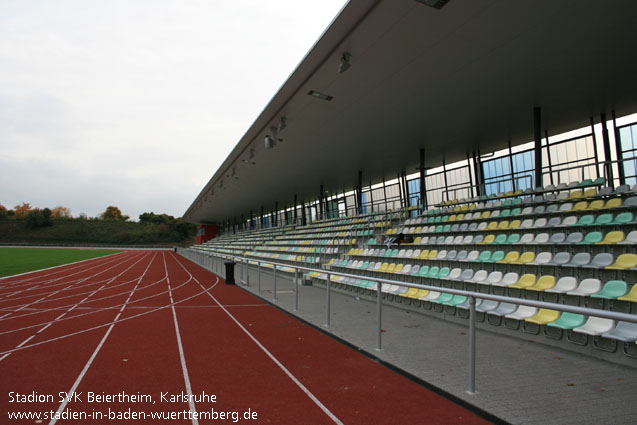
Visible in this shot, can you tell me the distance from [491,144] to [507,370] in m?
15.1

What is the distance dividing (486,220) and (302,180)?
1657 centimetres

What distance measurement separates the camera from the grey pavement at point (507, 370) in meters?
3.34

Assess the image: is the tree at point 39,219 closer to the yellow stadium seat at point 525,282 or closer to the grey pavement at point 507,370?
the grey pavement at point 507,370

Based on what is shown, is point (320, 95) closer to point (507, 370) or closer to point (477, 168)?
point (507, 370)

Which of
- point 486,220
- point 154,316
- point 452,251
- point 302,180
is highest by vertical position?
point 302,180

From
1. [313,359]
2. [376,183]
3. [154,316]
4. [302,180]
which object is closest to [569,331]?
[313,359]

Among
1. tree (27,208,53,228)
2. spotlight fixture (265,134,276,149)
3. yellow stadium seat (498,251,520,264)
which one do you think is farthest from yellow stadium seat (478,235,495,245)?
tree (27,208,53,228)

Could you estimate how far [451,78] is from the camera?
32.2 feet

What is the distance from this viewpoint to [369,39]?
8.00 meters

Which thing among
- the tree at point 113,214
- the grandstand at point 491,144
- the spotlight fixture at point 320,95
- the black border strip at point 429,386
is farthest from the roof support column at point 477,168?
the tree at point 113,214

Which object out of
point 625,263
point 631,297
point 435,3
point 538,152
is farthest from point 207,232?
point 631,297

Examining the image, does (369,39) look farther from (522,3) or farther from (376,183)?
(376,183)

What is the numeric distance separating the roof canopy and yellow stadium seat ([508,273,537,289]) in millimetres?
5055

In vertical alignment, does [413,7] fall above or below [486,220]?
above
